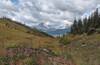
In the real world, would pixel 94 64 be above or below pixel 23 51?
below

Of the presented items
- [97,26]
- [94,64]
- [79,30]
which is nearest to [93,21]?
[97,26]

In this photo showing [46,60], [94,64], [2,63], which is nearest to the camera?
[2,63]

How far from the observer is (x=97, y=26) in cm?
14225

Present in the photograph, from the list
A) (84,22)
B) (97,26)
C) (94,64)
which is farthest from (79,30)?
(94,64)

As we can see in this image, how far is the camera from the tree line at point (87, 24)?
142 m

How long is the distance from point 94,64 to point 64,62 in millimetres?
2596

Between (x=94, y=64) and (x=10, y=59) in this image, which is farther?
(x=94, y=64)

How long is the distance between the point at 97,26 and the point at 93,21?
3.78 metres

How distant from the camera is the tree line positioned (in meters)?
142

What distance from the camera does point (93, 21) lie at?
142625mm

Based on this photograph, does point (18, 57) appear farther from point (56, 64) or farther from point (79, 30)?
point (79, 30)

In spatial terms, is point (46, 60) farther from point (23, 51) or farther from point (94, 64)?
point (94, 64)

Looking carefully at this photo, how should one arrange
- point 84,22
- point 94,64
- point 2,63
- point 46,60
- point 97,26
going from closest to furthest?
point 2,63 < point 46,60 < point 94,64 < point 97,26 < point 84,22

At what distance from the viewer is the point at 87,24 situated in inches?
5802
